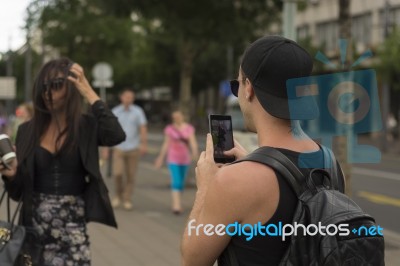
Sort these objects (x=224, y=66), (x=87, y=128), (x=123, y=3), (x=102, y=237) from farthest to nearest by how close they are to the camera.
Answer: (x=224, y=66) → (x=123, y=3) → (x=102, y=237) → (x=87, y=128)

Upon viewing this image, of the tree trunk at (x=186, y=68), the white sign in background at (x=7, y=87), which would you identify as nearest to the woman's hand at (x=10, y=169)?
the tree trunk at (x=186, y=68)

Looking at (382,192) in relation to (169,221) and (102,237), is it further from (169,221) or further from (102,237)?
(102,237)

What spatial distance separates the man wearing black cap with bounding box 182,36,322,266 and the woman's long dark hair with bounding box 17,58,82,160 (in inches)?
79.4

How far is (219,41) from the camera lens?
48.1 feet

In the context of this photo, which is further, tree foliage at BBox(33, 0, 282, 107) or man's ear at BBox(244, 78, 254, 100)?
tree foliage at BBox(33, 0, 282, 107)

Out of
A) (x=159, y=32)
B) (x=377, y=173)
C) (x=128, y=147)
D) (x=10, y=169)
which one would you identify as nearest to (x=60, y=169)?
(x=10, y=169)

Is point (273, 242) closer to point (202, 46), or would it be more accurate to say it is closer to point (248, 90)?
point (248, 90)

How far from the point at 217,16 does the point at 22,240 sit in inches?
394

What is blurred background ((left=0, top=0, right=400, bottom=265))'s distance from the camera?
1234cm

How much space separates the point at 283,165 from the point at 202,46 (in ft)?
51.1

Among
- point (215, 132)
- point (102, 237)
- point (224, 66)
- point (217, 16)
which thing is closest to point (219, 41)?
point (217, 16)

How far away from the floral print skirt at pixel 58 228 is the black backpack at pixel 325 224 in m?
2.15

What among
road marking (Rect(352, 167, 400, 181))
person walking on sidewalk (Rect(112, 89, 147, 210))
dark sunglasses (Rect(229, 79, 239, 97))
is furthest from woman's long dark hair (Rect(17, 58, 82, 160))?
road marking (Rect(352, 167, 400, 181))

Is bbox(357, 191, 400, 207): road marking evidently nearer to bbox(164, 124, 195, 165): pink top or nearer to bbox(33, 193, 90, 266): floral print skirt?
bbox(164, 124, 195, 165): pink top
